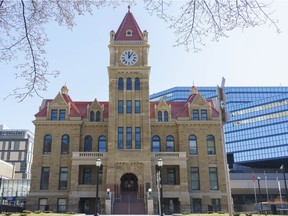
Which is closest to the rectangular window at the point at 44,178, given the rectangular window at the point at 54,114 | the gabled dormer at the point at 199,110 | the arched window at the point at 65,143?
the arched window at the point at 65,143

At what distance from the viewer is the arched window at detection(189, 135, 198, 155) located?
4169cm

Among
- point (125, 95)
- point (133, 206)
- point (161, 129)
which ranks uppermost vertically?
point (125, 95)

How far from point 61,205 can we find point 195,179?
16.8m

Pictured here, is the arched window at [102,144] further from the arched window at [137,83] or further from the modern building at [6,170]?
the modern building at [6,170]

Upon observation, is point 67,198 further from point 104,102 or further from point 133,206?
point 104,102

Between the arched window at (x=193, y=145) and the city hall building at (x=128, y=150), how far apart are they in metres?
0.13

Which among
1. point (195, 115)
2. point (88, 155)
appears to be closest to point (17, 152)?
point (88, 155)

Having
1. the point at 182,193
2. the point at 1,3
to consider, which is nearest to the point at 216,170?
the point at 182,193

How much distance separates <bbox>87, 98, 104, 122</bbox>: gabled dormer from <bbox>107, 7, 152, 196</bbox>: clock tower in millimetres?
2927

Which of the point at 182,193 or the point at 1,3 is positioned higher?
the point at 1,3

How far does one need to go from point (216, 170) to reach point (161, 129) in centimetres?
883

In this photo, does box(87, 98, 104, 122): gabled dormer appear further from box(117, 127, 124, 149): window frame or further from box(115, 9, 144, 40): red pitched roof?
box(115, 9, 144, 40): red pitched roof

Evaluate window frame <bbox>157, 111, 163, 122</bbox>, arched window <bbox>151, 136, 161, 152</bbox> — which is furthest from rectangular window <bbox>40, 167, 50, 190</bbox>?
window frame <bbox>157, 111, 163, 122</bbox>

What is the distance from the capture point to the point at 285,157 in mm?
94375
